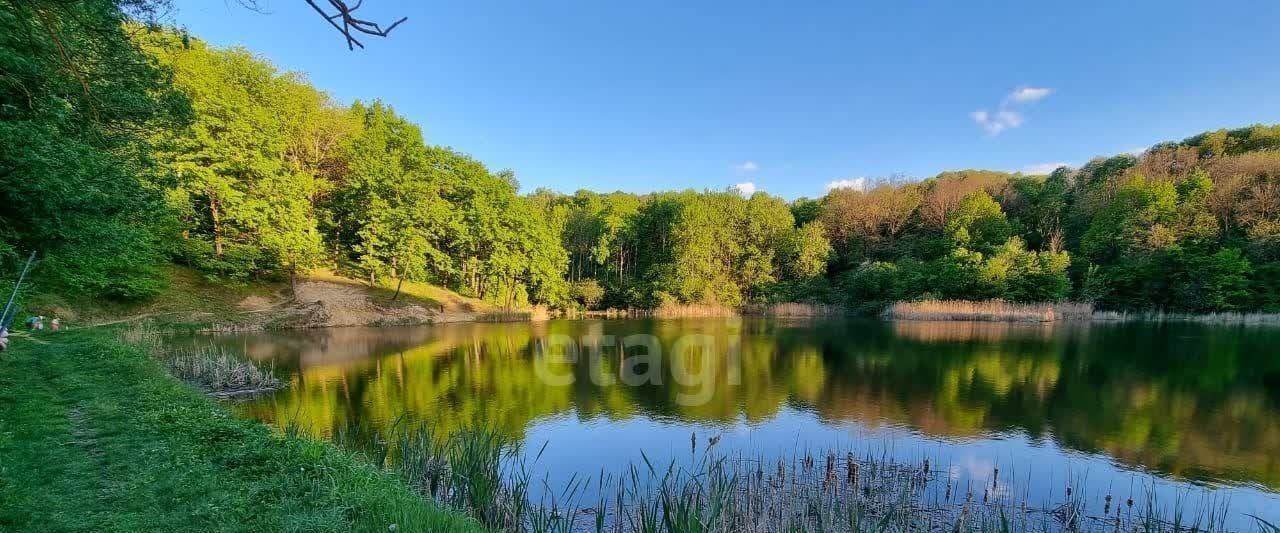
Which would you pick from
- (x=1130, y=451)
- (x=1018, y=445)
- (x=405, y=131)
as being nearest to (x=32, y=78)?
(x=1018, y=445)

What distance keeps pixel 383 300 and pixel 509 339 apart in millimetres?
9843

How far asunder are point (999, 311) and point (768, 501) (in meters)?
31.5

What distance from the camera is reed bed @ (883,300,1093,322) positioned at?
30203mm

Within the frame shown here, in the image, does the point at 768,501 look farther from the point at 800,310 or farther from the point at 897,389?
the point at 800,310

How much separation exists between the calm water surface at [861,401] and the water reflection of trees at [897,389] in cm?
6

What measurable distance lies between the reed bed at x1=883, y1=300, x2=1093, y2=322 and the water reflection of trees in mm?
8414

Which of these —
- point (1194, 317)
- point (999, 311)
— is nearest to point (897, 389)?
point (999, 311)

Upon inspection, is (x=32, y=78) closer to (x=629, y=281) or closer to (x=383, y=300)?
(x=383, y=300)

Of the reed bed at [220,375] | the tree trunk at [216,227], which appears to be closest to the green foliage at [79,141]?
the reed bed at [220,375]

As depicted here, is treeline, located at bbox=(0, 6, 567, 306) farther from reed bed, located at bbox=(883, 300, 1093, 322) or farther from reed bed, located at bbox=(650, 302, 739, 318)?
reed bed, located at bbox=(883, 300, 1093, 322)

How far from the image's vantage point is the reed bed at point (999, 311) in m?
30.2

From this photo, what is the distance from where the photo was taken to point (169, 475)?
13.5ft

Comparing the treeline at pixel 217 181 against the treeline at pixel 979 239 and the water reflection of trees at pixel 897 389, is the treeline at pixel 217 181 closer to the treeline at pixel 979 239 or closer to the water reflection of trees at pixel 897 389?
the water reflection of trees at pixel 897 389

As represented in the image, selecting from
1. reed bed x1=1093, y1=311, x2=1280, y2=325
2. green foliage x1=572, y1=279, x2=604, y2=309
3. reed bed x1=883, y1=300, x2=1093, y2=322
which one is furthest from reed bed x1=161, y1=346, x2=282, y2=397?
reed bed x1=1093, y1=311, x2=1280, y2=325
